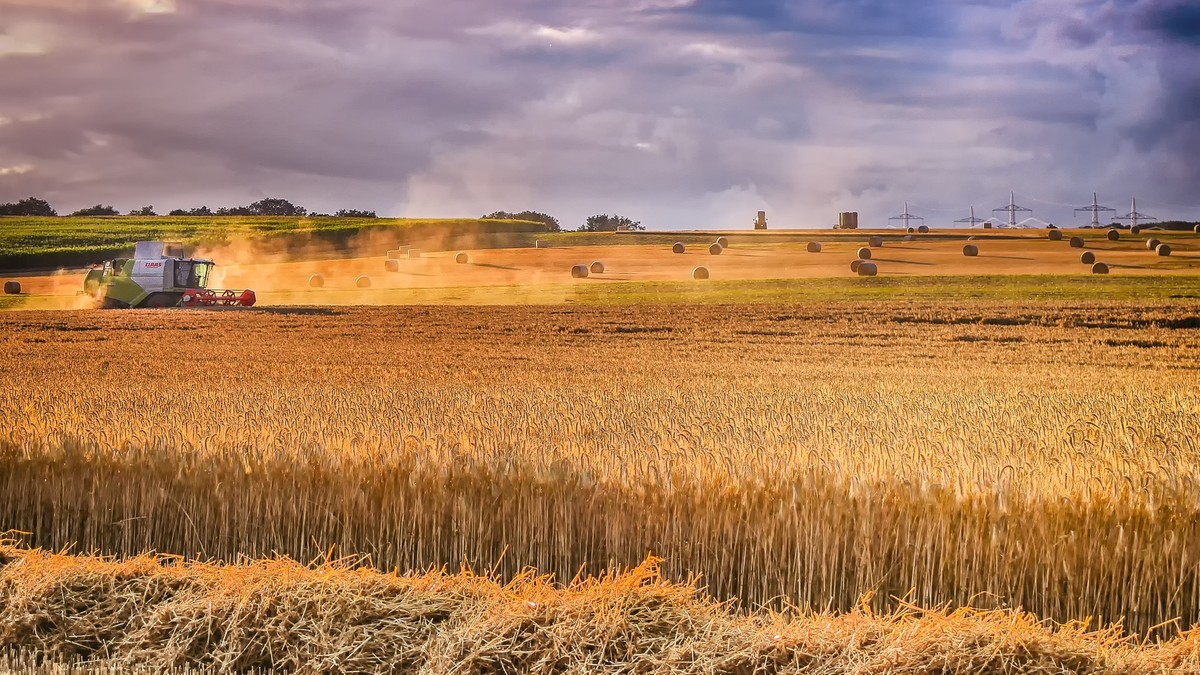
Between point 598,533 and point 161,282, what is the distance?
2277 centimetres

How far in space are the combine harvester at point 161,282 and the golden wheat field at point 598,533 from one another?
16.5 meters

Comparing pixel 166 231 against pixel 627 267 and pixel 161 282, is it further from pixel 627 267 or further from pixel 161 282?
pixel 627 267

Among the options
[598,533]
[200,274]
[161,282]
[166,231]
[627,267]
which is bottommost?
[598,533]

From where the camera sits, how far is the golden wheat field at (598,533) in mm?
4840

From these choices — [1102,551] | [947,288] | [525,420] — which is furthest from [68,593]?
[947,288]

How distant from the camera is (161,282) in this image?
85.5ft

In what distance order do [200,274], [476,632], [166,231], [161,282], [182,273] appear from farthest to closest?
1. [166,231]
2. [200,274]
3. [182,273]
4. [161,282]
5. [476,632]

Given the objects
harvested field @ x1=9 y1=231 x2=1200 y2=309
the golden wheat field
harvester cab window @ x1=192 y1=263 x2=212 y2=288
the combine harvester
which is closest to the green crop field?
harvested field @ x1=9 y1=231 x2=1200 y2=309

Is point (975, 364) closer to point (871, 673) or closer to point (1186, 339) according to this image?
point (1186, 339)

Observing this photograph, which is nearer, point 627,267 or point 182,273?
point 182,273

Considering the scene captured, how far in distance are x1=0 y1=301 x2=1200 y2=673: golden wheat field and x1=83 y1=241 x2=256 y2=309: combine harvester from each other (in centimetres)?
1648

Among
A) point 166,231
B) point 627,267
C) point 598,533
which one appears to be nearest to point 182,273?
point 166,231

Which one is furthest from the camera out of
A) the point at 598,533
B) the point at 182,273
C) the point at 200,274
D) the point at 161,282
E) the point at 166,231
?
the point at 166,231

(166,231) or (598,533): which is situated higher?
(166,231)
